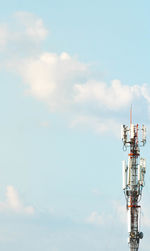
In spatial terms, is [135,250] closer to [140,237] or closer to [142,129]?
[140,237]

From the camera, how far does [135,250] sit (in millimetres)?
168500

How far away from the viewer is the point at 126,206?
169m

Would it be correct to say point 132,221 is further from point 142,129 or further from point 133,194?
point 142,129

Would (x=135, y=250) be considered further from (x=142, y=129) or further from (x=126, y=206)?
(x=142, y=129)

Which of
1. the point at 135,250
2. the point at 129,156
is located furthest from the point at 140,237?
the point at 129,156

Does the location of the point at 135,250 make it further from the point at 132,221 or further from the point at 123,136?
the point at 123,136

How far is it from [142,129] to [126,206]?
41.1ft

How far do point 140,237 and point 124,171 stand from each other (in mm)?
10520

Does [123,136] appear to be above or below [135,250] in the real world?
above

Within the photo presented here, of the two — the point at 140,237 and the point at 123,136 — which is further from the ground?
the point at 123,136

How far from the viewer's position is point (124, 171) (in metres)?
170

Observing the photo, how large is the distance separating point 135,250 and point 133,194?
28.5 feet

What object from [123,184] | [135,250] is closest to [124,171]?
[123,184]

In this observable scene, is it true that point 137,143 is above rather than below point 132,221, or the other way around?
above
